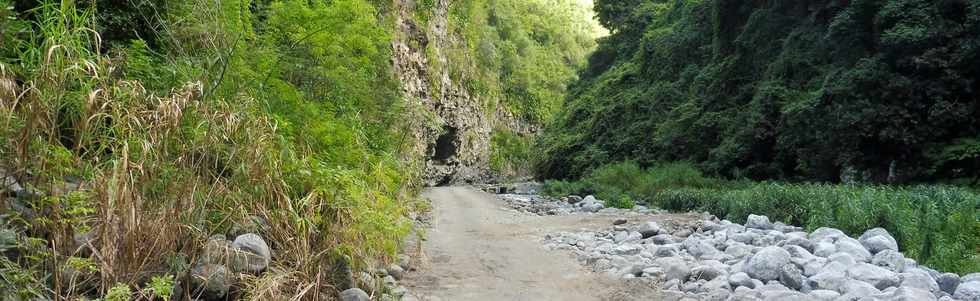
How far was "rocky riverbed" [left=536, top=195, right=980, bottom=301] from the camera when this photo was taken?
16.3ft

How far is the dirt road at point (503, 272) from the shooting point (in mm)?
5516

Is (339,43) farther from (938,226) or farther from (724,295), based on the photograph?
(938,226)

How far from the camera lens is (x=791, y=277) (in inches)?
212

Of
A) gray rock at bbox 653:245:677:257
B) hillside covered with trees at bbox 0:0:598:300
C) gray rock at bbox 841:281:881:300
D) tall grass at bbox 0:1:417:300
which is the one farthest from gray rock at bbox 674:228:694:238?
tall grass at bbox 0:1:417:300

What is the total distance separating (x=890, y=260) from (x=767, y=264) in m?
1.34

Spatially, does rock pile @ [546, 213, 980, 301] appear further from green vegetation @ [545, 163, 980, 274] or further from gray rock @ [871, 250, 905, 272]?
green vegetation @ [545, 163, 980, 274]

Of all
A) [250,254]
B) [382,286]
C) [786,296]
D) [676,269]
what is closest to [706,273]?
[676,269]

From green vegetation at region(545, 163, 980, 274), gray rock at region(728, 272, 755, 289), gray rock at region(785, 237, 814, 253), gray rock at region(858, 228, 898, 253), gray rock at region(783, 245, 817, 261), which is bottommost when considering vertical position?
gray rock at region(728, 272, 755, 289)

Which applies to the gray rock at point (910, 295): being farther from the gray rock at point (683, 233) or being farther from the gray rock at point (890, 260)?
the gray rock at point (683, 233)

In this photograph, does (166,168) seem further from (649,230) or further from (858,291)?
(649,230)

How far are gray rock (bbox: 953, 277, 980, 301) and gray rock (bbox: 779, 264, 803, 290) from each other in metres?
1.10

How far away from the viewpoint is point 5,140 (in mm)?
3215

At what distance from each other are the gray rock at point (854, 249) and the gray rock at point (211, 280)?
5.65 meters

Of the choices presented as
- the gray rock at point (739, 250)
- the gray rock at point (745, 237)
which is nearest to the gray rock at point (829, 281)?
the gray rock at point (739, 250)
